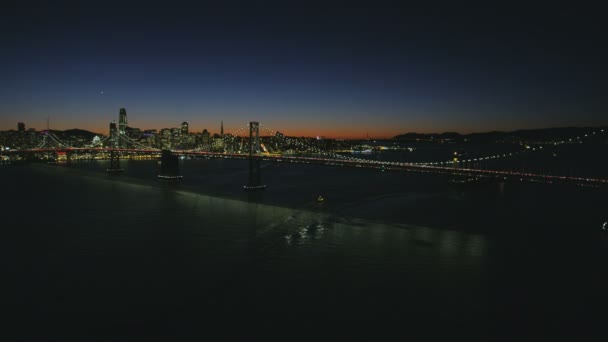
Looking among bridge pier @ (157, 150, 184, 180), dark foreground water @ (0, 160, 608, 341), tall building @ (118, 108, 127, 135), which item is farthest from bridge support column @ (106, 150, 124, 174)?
dark foreground water @ (0, 160, 608, 341)

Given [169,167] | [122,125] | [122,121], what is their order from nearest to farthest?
[169,167]
[122,125]
[122,121]

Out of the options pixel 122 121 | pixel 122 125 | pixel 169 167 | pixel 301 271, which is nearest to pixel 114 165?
pixel 169 167

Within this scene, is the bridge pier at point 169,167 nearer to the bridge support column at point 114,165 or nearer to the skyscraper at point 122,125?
the bridge support column at point 114,165

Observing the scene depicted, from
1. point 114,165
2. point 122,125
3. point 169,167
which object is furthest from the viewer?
point 122,125

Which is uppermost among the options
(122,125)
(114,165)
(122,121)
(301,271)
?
(122,121)

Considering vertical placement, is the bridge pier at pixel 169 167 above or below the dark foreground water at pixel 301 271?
Result: above

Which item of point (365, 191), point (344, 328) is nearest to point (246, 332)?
Answer: point (344, 328)

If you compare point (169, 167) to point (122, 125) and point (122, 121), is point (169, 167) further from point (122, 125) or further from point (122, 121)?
point (122, 121)

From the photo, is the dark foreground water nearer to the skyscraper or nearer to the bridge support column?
the bridge support column

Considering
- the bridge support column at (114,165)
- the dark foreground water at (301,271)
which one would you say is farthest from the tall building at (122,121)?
the dark foreground water at (301,271)

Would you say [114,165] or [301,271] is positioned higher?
[114,165]
